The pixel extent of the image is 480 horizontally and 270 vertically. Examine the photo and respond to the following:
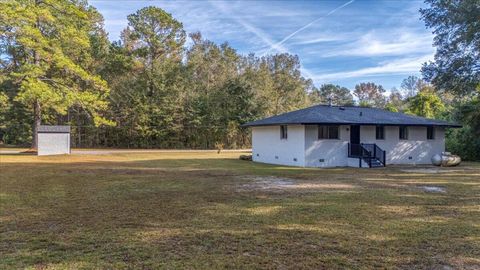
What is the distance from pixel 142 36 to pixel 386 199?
3222 centimetres

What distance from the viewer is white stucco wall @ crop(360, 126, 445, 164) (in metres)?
19.4

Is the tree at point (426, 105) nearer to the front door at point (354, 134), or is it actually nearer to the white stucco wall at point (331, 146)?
the white stucco wall at point (331, 146)

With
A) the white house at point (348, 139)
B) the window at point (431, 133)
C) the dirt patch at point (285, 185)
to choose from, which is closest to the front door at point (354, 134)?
the white house at point (348, 139)

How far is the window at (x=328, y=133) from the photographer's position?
18312 mm

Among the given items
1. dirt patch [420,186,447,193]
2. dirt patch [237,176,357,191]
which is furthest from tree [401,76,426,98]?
dirt patch [237,176,357,191]

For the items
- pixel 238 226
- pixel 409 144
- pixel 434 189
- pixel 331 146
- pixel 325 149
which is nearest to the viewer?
pixel 238 226

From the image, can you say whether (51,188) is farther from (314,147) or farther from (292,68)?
(292,68)

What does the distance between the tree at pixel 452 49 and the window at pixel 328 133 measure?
6.21 m

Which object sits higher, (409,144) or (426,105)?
(426,105)

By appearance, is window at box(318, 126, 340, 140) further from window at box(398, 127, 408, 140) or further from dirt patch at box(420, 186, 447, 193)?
dirt patch at box(420, 186, 447, 193)

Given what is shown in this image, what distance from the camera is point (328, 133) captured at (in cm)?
1847

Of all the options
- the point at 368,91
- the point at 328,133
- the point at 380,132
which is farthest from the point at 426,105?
the point at 368,91

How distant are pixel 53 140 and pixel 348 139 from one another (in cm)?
1914

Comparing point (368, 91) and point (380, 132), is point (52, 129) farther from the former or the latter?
point (368, 91)
